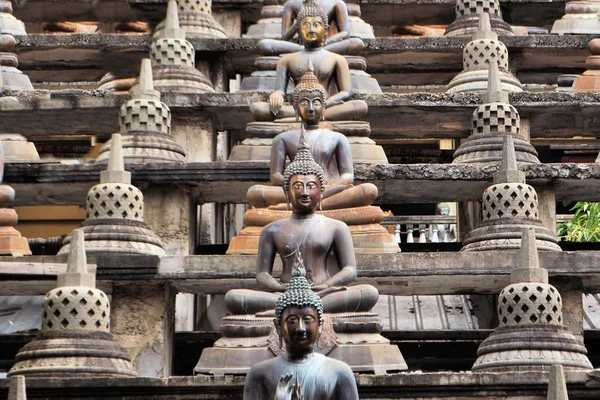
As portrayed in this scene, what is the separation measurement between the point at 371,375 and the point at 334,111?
4.92m

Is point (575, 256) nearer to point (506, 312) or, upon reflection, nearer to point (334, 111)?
point (506, 312)

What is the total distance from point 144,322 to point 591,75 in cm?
584

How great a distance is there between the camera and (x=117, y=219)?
54.6 ft

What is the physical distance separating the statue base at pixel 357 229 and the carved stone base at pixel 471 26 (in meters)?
5.30

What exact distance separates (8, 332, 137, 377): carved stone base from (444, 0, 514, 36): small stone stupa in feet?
25.0

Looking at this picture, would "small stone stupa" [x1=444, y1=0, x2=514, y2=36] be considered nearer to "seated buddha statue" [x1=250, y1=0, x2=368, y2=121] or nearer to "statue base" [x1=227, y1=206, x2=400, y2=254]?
"seated buddha statue" [x1=250, y1=0, x2=368, y2=121]

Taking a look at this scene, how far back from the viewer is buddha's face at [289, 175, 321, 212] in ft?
47.4

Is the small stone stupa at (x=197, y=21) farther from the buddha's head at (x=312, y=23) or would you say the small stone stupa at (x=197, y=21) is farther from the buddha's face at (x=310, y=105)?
the buddha's face at (x=310, y=105)

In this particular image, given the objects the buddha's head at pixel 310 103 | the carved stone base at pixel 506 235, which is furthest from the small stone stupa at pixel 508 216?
the buddha's head at pixel 310 103

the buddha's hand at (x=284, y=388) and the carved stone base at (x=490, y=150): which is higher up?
the carved stone base at (x=490, y=150)

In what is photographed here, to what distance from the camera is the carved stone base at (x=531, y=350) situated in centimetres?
1476

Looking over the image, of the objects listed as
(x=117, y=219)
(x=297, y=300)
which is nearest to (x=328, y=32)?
(x=117, y=219)

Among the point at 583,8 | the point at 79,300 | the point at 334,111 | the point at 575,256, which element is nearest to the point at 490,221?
the point at 575,256

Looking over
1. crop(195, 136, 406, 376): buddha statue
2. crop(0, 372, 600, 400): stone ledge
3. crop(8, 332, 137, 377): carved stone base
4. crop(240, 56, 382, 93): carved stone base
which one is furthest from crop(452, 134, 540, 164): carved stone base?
crop(8, 332, 137, 377): carved stone base
